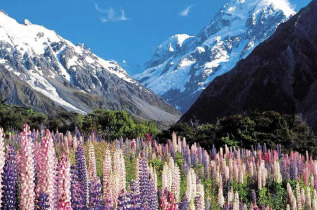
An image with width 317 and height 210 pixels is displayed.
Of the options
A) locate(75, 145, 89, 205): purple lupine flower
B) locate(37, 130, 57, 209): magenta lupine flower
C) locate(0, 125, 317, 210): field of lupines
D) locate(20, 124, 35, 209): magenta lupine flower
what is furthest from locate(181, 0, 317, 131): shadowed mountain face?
locate(20, 124, 35, 209): magenta lupine flower

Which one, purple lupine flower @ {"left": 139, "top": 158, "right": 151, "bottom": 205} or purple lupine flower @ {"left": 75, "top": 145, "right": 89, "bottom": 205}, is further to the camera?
purple lupine flower @ {"left": 75, "top": 145, "right": 89, "bottom": 205}

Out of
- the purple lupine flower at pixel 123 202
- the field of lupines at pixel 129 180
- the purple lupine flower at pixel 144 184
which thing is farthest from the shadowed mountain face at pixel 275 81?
the purple lupine flower at pixel 123 202

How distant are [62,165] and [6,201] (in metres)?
1.02

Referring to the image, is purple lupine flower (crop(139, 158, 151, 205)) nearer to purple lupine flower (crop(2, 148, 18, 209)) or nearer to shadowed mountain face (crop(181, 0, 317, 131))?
purple lupine flower (crop(2, 148, 18, 209))

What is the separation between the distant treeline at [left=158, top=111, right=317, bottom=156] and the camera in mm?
29359

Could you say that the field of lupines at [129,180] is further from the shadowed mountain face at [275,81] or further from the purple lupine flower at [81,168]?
the shadowed mountain face at [275,81]

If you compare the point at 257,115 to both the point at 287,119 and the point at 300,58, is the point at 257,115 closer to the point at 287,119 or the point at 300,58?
the point at 287,119

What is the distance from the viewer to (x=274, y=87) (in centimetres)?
10019

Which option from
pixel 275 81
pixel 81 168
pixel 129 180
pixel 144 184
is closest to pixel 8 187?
pixel 81 168

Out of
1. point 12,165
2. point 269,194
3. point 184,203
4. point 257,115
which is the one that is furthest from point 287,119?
point 12,165

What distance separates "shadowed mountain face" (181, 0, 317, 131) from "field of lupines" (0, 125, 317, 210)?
7229 centimetres

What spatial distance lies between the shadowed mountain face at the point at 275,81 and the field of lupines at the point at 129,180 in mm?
72289

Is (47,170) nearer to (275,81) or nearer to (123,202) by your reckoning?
(123,202)

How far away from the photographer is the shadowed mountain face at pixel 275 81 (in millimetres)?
94438
